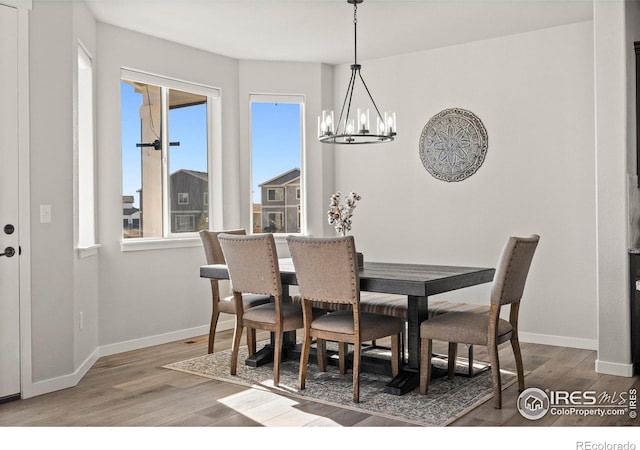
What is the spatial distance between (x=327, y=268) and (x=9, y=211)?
1886mm

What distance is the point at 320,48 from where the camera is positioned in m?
5.79

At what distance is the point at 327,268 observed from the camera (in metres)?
3.62

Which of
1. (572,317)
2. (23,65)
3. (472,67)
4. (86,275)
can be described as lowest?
(572,317)


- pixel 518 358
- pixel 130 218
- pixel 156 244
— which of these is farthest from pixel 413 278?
pixel 130 218

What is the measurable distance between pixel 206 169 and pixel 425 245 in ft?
7.19

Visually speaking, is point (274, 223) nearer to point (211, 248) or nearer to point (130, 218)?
point (211, 248)

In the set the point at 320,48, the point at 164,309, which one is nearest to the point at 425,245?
the point at 320,48

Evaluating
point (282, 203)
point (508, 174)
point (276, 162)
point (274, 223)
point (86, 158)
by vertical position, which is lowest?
point (274, 223)

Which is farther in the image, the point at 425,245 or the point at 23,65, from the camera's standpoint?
the point at 425,245

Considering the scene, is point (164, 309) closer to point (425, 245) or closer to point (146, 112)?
point (146, 112)

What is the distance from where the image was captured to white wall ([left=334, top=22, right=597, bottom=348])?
5.06m

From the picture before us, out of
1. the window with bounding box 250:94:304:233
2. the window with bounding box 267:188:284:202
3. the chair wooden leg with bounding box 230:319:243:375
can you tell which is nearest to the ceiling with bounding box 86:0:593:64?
the window with bounding box 250:94:304:233

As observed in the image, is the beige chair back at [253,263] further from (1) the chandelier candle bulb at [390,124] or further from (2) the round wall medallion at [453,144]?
(2) the round wall medallion at [453,144]

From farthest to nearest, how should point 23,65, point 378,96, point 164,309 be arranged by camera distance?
point 378,96 < point 164,309 < point 23,65
